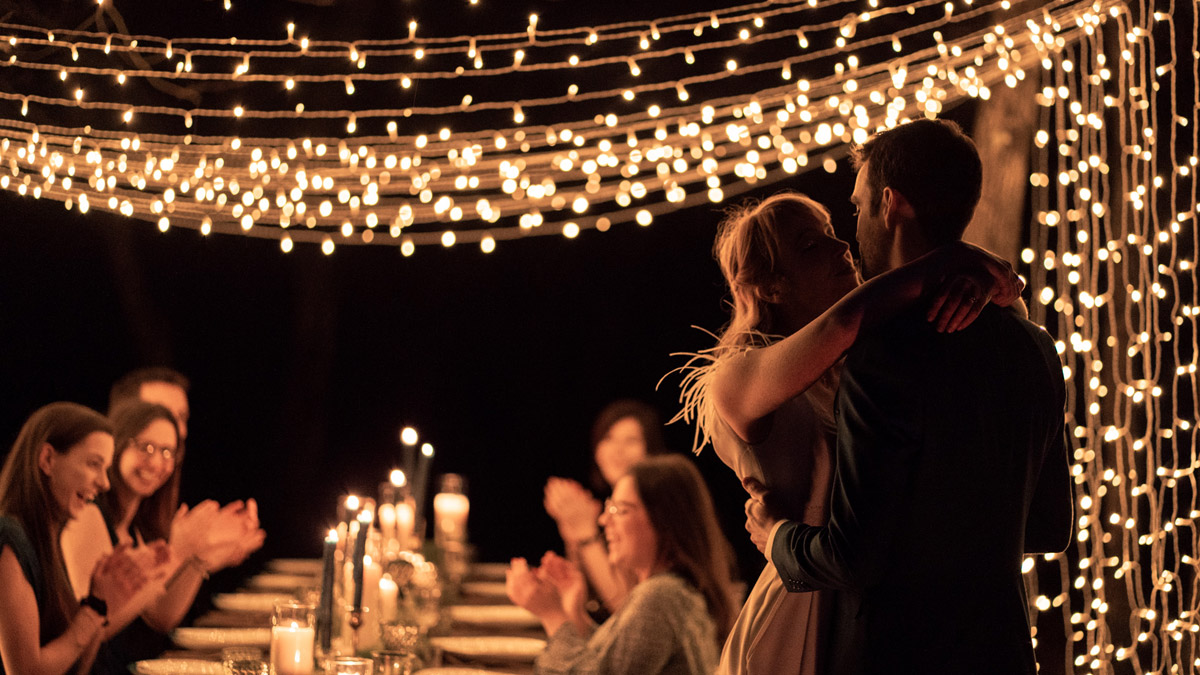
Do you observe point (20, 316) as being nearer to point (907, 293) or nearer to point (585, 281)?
point (585, 281)

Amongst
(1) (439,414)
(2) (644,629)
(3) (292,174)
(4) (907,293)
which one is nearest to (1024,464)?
(4) (907,293)

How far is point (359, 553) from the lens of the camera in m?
2.11

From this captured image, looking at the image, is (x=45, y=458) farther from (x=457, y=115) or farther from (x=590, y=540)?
(x=457, y=115)

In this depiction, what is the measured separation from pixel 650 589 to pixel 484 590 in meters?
1.45

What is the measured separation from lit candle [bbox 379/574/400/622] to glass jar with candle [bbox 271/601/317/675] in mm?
595

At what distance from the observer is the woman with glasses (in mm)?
2963

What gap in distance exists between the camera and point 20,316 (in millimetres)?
3822

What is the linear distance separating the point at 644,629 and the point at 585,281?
303cm

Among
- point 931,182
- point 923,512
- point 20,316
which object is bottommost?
point 923,512

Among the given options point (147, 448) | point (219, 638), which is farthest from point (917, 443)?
point (147, 448)

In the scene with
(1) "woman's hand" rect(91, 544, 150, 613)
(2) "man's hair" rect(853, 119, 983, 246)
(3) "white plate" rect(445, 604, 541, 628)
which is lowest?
(3) "white plate" rect(445, 604, 541, 628)

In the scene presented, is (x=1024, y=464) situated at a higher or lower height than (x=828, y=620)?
higher

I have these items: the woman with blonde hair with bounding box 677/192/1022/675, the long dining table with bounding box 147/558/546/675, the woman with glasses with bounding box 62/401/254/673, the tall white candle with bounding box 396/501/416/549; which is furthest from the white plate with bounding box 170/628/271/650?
the woman with blonde hair with bounding box 677/192/1022/675

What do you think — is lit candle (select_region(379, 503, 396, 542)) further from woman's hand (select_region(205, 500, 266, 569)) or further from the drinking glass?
the drinking glass
